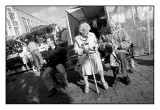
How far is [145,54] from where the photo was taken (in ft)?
15.6

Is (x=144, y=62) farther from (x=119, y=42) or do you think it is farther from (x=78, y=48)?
(x=78, y=48)

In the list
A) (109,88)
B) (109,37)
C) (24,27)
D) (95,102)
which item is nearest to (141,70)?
(109,88)

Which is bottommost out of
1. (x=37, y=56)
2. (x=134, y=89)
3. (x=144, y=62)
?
(x=134, y=89)

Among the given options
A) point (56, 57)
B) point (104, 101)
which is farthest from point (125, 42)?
point (56, 57)

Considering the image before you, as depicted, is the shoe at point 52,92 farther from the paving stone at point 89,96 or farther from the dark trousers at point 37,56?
the dark trousers at point 37,56

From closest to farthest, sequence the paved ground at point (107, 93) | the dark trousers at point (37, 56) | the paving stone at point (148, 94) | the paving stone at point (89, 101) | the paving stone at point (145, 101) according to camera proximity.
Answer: the paving stone at point (145, 101) < the paving stone at point (148, 94) < the paved ground at point (107, 93) < the paving stone at point (89, 101) < the dark trousers at point (37, 56)

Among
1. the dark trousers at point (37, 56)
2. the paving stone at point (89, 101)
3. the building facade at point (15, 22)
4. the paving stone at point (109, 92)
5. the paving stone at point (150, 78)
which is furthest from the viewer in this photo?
the building facade at point (15, 22)

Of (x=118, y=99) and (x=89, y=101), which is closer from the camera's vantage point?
(x=118, y=99)

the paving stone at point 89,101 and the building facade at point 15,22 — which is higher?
the building facade at point 15,22

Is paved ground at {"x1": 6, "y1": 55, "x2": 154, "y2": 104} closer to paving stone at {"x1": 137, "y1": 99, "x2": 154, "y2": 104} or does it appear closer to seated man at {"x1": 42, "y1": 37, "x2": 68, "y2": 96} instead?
paving stone at {"x1": 137, "y1": 99, "x2": 154, "y2": 104}

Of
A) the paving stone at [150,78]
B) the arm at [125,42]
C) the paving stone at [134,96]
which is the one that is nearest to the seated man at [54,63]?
the arm at [125,42]

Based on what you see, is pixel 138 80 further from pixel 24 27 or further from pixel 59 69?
pixel 24 27

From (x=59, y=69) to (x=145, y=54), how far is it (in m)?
3.75

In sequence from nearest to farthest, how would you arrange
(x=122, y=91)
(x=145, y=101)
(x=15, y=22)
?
(x=145, y=101) → (x=122, y=91) → (x=15, y=22)
